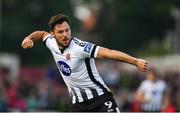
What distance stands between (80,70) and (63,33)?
21.4 inches

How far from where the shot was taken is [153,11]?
185 ft

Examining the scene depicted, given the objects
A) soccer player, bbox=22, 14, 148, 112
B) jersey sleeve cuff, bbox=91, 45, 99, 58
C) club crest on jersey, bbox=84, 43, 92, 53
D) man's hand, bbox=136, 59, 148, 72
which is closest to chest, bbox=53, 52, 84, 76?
soccer player, bbox=22, 14, 148, 112

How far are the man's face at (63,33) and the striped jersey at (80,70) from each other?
0.08 metres

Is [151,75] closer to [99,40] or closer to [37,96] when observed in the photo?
[37,96]

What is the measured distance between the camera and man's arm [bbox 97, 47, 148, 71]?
447 inches

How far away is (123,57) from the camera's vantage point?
37.6ft

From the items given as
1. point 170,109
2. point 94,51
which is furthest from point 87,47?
point 170,109

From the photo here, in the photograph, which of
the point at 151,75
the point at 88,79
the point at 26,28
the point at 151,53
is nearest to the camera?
the point at 88,79

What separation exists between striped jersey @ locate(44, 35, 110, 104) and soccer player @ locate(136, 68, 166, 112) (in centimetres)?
736

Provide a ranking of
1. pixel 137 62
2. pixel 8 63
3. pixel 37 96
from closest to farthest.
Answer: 1. pixel 137 62
2. pixel 37 96
3. pixel 8 63

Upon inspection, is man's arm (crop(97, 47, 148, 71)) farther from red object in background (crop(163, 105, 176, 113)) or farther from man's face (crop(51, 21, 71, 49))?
red object in background (crop(163, 105, 176, 113))

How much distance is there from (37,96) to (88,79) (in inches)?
537

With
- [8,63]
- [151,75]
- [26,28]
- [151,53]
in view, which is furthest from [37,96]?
[151,53]

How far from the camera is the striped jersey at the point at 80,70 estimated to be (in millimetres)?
12016
